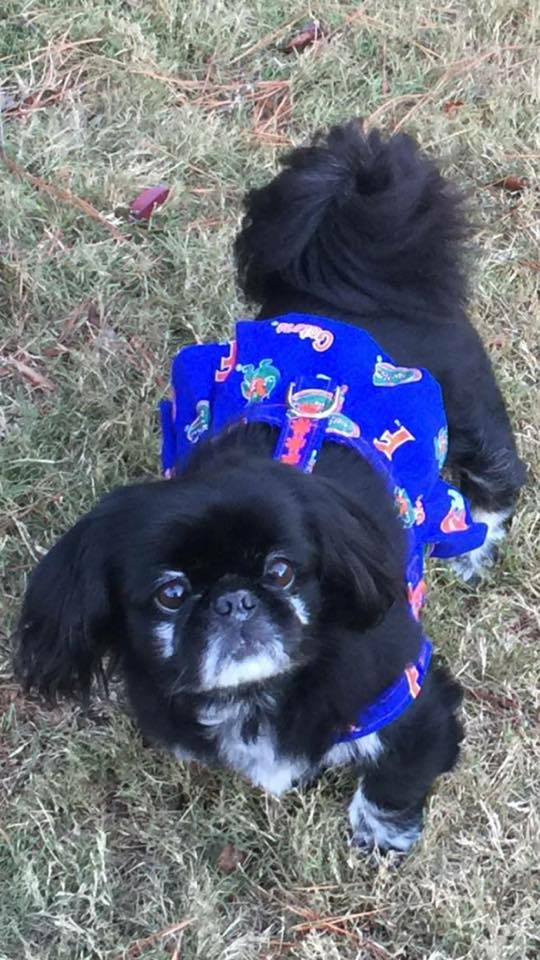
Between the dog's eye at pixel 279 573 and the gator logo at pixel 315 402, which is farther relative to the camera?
the gator logo at pixel 315 402

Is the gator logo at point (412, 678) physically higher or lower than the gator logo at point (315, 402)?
lower

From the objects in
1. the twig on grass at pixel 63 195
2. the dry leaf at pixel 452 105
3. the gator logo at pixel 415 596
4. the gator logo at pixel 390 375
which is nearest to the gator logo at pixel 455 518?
the gator logo at pixel 415 596

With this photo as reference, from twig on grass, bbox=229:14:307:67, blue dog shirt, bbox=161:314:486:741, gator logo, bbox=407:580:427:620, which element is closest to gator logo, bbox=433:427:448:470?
blue dog shirt, bbox=161:314:486:741

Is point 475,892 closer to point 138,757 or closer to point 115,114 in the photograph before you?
point 138,757

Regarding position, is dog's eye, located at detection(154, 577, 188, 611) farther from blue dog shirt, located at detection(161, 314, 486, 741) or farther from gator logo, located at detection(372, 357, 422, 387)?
gator logo, located at detection(372, 357, 422, 387)

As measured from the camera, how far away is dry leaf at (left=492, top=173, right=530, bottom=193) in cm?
340

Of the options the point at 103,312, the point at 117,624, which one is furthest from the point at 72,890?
the point at 103,312

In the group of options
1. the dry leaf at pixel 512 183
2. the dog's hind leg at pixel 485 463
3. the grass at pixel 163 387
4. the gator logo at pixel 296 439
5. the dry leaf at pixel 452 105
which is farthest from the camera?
the dry leaf at pixel 452 105

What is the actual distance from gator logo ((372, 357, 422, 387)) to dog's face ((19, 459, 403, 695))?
1.00ft

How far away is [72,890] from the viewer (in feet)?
7.43

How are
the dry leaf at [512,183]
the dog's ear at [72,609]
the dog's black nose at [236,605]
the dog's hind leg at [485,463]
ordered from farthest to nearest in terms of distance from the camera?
the dry leaf at [512,183], the dog's hind leg at [485,463], the dog's ear at [72,609], the dog's black nose at [236,605]

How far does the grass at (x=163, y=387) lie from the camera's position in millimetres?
2240

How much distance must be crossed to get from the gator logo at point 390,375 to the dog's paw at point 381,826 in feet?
2.51

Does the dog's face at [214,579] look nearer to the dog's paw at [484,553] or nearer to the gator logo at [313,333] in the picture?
the gator logo at [313,333]
